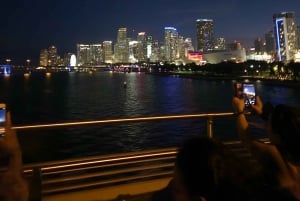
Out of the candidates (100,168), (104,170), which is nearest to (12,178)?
(100,168)

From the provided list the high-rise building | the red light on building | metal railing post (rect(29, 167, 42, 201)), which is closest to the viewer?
metal railing post (rect(29, 167, 42, 201))

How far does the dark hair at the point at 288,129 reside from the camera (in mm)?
1673

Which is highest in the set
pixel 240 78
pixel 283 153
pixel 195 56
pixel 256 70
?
pixel 195 56

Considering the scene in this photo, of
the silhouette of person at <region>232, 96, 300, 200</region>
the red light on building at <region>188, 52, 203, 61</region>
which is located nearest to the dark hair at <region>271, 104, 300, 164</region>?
the silhouette of person at <region>232, 96, 300, 200</region>

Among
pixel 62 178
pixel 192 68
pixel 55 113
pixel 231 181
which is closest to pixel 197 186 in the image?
pixel 231 181

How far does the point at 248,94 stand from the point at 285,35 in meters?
157

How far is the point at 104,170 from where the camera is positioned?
3.78 m

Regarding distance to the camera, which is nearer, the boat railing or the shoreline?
the boat railing

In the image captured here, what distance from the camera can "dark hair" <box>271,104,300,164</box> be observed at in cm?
167

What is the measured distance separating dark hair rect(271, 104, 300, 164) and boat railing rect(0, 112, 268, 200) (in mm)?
1651

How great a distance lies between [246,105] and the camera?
2.74 m

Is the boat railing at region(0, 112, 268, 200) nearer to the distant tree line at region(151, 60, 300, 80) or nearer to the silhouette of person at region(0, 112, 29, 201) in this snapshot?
the silhouette of person at region(0, 112, 29, 201)

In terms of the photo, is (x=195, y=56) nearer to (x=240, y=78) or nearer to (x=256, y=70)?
(x=256, y=70)

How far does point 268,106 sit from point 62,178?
1780 millimetres
